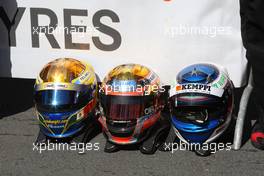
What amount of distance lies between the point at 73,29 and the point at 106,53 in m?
0.31

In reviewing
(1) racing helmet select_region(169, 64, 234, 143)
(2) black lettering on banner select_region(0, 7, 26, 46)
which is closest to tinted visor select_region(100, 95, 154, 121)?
(1) racing helmet select_region(169, 64, 234, 143)

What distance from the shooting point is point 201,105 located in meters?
3.16

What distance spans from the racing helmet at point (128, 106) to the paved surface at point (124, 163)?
6.3 inches

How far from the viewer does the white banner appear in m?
3.49

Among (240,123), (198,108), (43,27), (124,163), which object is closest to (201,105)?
(198,108)

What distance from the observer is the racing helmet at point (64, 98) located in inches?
133

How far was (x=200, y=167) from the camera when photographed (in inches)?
123

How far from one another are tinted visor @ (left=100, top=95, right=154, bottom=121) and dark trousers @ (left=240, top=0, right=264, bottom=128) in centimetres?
76

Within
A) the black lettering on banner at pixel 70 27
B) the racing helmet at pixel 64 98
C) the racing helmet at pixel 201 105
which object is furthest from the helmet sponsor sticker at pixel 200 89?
the black lettering on banner at pixel 70 27

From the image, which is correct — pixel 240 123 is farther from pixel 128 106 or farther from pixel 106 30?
pixel 106 30

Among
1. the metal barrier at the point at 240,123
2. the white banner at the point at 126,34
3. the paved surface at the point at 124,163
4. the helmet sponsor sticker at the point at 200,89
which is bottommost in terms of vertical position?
the paved surface at the point at 124,163

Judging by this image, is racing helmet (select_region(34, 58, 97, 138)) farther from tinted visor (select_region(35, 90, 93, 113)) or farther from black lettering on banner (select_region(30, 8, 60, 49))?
black lettering on banner (select_region(30, 8, 60, 49))

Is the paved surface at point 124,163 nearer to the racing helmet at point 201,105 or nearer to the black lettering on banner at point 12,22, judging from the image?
the racing helmet at point 201,105

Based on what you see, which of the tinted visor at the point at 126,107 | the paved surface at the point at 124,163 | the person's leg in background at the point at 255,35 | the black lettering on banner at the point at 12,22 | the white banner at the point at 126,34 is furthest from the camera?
the black lettering on banner at the point at 12,22
